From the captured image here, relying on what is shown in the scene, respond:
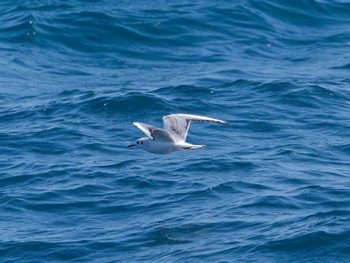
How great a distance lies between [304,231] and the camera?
17.2 m

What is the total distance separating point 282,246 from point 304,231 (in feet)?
1.92

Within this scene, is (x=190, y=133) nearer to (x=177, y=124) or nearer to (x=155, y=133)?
(x=177, y=124)

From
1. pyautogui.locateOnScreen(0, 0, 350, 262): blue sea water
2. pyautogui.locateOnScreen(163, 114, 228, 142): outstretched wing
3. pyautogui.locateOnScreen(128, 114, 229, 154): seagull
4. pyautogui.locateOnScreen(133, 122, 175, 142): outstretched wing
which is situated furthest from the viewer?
pyautogui.locateOnScreen(163, 114, 228, 142): outstretched wing

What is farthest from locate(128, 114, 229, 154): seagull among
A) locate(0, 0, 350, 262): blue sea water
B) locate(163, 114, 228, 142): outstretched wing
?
locate(0, 0, 350, 262): blue sea water

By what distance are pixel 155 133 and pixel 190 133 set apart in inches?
207

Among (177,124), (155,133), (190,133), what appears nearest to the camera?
(155,133)

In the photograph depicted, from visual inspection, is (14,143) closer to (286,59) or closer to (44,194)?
(44,194)

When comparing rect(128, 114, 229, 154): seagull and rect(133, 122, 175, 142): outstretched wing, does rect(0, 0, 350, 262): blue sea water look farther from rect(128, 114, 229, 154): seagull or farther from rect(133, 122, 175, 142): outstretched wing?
rect(133, 122, 175, 142): outstretched wing

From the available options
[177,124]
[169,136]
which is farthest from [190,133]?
[169,136]

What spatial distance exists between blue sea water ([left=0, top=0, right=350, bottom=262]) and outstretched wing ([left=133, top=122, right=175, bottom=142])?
141 cm

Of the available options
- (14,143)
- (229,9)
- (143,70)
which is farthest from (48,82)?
(229,9)

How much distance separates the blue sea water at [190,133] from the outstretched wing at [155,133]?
1406 millimetres

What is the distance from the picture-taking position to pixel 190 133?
23.5 metres

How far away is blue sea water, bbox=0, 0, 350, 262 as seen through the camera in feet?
58.1
